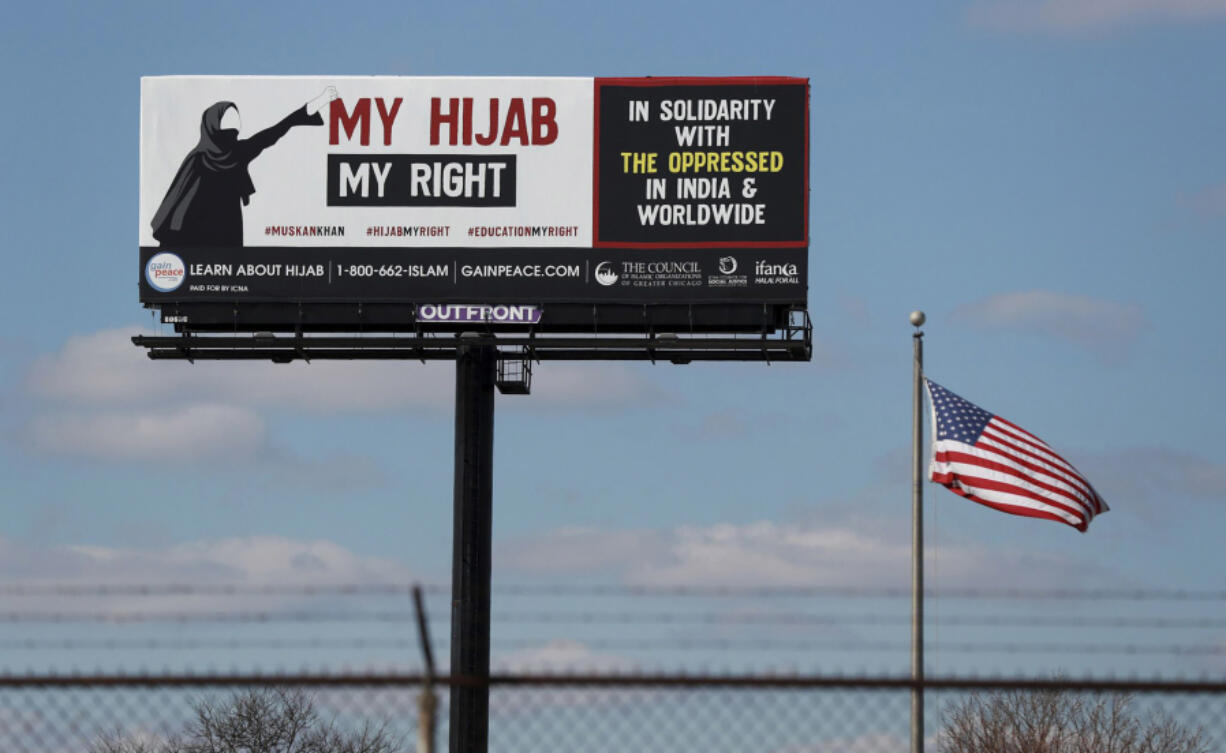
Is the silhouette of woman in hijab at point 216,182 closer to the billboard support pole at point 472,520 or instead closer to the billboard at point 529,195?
the billboard at point 529,195

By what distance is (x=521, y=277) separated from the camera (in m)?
33.2

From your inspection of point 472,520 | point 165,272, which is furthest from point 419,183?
point 472,520

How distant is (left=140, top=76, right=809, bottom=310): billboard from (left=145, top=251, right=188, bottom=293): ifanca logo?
8cm

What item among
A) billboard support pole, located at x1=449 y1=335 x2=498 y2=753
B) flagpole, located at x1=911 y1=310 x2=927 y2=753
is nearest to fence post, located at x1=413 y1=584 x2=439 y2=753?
flagpole, located at x1=911 y1=310 x2=927 y2=753

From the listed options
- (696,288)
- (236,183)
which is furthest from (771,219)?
(236,183)

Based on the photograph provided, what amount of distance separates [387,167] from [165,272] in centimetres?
448

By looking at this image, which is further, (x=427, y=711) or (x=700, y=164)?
(x=700, y=164)

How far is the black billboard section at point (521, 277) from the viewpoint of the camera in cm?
3309

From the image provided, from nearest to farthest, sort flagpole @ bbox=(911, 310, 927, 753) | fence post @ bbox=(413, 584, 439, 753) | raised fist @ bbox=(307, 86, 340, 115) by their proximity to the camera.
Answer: fence post @ bbox=(413, 584, 439, 753) → flagpole @ bbox=(911, 310, 927, 753) → raised fist @ bbox=(307, 86, 340, 115)

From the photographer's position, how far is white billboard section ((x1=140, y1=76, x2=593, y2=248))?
33219 mm

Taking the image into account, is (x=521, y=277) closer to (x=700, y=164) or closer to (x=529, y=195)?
(x=529, y=195)

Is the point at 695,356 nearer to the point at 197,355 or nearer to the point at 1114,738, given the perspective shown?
the point at 197,355

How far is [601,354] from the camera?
109 feet

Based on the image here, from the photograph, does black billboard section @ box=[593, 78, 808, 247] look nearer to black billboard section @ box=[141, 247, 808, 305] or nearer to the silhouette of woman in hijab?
black billboard section @ box=[141, 247, 808, 305]
